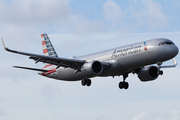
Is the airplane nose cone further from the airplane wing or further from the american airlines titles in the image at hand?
the airplane wing

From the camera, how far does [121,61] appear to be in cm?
3916

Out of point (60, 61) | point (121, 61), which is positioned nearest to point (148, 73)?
point (121, 61)

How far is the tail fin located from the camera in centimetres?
5331

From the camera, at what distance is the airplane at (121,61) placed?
37.1 meters

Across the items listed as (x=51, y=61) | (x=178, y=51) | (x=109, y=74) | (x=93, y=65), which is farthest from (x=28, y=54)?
(x=178, y=51)

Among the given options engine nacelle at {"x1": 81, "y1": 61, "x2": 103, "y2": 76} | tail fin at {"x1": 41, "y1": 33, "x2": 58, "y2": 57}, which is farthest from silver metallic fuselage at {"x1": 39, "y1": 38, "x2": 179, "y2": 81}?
tail fin at {"x1": 41, "y1": 33, "x2": 58, "y2": 57}

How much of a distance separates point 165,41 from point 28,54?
49.5 feet

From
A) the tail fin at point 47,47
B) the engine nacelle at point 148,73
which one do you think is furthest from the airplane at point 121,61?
the tail fin at point 47,47

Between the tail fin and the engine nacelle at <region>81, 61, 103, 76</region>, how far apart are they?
14.6 meters

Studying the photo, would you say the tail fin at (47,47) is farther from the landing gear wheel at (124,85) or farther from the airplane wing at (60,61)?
the landing gear wheel at (124,85)

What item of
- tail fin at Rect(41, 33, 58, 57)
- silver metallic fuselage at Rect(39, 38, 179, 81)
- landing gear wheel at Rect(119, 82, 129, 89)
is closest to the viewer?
silver metallic fuselage at Rect(39, 38, 179, 81)

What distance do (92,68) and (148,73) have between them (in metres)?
8.61

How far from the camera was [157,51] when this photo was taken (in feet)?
121

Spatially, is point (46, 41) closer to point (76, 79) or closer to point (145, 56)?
point (76, 79)
